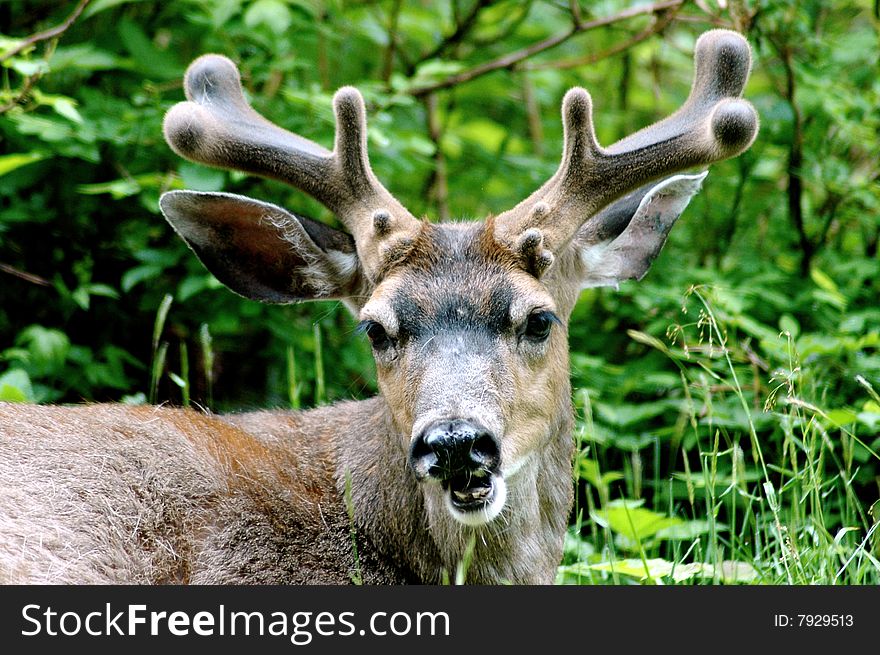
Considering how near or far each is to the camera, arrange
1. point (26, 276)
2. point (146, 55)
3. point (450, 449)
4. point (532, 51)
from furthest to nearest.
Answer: point (532, 51)
point (146, 55)
point (26, 276)
point (450, 449)

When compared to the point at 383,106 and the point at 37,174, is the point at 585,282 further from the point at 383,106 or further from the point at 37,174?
the point at 37,174

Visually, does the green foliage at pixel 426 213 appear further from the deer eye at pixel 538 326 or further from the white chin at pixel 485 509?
the white chin at pixel 485 509

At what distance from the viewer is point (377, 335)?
16.5 ft

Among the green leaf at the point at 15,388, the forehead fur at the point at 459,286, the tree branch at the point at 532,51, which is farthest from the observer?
the tree branch at the point at 532,51

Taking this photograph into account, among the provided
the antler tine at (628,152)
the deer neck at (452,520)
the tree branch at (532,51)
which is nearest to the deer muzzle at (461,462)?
the deer neck at (452,520)

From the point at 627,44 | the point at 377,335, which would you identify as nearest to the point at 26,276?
the point at 377,335

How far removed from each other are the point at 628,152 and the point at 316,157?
1.27m

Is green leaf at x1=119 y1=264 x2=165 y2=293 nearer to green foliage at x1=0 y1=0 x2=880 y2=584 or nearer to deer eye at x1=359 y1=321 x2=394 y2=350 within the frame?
green foliage at x1=0 y1=0 x2=880 y2=584

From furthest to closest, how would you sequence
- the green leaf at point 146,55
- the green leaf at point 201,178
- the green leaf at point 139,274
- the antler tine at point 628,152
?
the green leaf at point 146,55 → the green leaf at point 139,274 → the green leaf at point 201,178 → the antler tine at point 628,152

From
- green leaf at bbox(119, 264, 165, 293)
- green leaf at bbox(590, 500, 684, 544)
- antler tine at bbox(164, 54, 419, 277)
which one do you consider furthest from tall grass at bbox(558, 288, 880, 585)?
Result: green leaf at bbox(119, 264, 165, 293)

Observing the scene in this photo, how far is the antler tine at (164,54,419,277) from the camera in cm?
529

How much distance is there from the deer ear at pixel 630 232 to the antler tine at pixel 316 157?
31.4 inches

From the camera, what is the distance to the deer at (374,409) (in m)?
4.67

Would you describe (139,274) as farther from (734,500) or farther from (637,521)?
(734,500)
